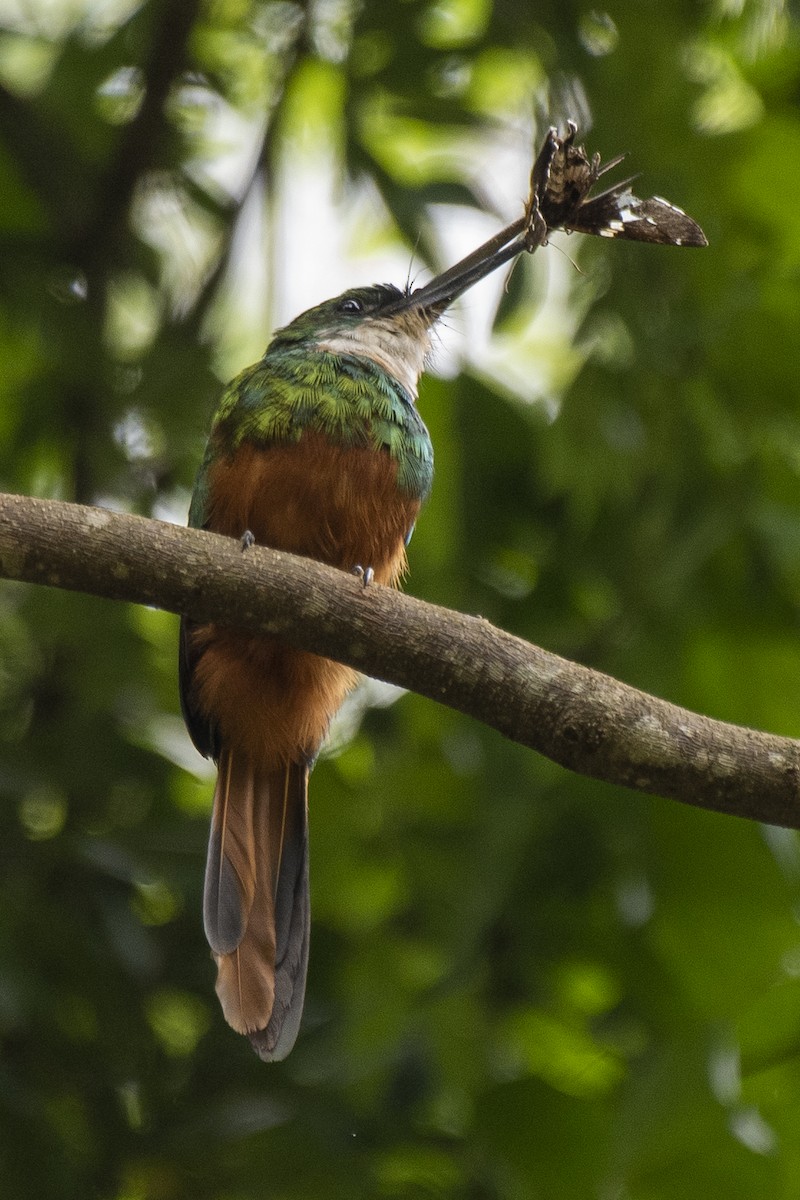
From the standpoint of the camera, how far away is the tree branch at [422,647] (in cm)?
207

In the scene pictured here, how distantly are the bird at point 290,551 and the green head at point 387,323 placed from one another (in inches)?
0.7

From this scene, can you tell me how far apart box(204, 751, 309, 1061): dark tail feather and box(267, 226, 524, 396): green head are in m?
0.94

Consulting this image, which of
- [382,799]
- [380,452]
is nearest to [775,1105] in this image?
[382,799]

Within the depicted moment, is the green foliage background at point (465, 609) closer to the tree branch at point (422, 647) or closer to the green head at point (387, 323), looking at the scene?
the green head at point (387, 323)

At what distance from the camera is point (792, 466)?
11.1 feet

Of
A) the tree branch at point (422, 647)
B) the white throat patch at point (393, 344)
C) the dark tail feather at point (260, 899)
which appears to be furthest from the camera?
the white throat patch at point (393, 344)

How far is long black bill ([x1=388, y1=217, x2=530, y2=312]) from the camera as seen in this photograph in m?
2.94

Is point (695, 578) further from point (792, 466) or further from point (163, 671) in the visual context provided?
point (163, 671)

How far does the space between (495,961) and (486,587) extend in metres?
0.82

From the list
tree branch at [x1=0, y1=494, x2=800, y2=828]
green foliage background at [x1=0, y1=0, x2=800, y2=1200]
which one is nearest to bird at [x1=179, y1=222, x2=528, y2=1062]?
green foliage background at [x1=0, y1=0, x2=800, y2=1200]

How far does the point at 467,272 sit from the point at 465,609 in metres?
0.77

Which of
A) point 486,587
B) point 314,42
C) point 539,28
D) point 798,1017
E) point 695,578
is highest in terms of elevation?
point 539,28

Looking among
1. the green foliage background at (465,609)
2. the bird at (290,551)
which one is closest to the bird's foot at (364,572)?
the bird at (290,551)

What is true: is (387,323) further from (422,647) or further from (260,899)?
(422,647)
